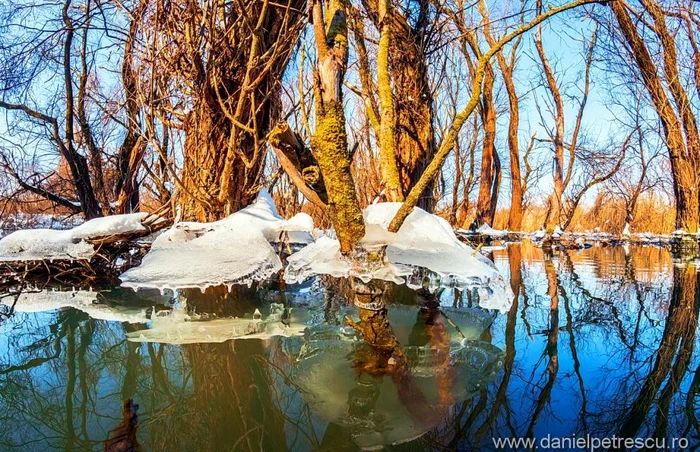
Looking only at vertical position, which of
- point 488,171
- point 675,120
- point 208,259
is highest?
point 675,120

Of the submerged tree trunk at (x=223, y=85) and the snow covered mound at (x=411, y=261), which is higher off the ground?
the submerged tree trunk at (x=223, y=85)

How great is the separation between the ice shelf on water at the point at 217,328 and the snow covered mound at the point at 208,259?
1.00 ft

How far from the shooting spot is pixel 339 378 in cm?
158

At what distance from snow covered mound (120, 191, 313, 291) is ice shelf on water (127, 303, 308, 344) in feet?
1.00

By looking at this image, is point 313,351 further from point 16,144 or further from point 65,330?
point 16,144

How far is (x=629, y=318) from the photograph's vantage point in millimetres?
2467

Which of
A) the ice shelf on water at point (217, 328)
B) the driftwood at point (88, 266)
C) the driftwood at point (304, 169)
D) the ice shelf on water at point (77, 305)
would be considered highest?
the driftwood at point (304, 169)

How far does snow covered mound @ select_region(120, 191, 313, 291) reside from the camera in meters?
1.88

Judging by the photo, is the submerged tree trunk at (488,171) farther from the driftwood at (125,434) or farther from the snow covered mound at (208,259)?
the driftwood at (125,434)

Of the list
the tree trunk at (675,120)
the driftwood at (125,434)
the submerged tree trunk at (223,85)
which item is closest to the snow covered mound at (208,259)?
the driftwood at (125,434)

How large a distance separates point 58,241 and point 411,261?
280cm

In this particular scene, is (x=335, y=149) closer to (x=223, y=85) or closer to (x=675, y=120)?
(x=223, y=85)

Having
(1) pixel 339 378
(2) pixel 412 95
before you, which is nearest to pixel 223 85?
(2) pixel 412 95

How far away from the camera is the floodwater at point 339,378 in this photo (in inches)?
47.0
